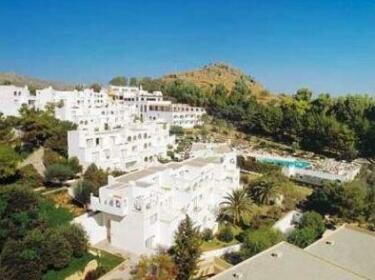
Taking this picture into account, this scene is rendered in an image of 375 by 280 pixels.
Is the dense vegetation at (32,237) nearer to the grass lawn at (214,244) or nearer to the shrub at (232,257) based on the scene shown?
the grass lawn at (214,244)

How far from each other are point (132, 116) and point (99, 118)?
34.4 ft

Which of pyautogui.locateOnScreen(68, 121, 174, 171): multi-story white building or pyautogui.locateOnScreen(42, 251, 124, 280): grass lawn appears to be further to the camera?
pyautogui.locateOnScreen(68, 121, 174, 171): multi-story white building

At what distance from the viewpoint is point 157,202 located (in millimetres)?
31547

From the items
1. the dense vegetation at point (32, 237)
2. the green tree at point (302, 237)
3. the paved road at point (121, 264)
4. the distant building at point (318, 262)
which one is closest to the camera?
the distant building at point (318, 262)

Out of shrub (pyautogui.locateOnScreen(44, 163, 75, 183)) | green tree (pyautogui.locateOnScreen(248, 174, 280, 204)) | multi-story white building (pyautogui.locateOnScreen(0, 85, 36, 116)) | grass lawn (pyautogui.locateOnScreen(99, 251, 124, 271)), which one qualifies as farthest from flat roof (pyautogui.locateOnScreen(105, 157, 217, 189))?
multi-story white building (pyautogui.locateOnScreen(0, 85, 36, 116))

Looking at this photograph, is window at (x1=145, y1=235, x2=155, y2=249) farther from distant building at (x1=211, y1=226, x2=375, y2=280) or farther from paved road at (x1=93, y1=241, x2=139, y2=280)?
distant building at (x1=211, y1=226, x2=375, y2=280)

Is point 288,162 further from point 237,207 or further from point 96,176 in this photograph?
point 96,176

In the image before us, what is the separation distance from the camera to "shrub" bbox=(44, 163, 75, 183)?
38.3 metres

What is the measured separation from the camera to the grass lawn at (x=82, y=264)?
26453mm

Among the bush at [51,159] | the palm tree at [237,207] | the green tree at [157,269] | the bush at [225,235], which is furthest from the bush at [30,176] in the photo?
the palm tree at [237,207]

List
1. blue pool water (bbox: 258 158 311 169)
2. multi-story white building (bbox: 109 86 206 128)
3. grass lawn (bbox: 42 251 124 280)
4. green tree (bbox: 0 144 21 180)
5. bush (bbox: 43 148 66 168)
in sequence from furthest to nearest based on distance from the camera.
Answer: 1. multi-story white building (bbox: 109 86 206 128)
2. blue pool water (bbox: 258 158 311 169)
3. bush (bbox: 43 148 66 168)
4. green tree (bbox: 0 144 21 180)
5. grass lawn (bbox: 42 251 124 280)

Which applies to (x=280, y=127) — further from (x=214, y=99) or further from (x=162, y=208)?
(x=162, y=208)

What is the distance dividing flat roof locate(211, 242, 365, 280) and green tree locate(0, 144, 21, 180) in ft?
72.0

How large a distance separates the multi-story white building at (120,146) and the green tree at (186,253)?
16.8 m
